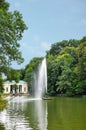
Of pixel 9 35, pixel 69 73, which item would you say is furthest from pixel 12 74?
pixel 69 73

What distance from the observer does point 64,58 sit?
6981cm

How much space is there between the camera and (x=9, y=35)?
14.5 meters

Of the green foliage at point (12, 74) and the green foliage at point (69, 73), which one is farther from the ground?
the green foliage at point (69, 73)

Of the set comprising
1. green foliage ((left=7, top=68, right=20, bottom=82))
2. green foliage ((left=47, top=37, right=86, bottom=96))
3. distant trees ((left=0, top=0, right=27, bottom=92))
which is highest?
green foliage ((left=47, top=37, right=86, bottom=96))

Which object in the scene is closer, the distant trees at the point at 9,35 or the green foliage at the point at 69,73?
the distant trees at the point at 9,35

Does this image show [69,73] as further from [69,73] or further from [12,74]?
[12,74]

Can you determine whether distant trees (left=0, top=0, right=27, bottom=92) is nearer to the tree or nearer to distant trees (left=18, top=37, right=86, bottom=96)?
the tree

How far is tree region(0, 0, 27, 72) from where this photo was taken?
1402 centimetres

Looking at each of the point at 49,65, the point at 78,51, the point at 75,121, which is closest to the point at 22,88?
the point at 49,65

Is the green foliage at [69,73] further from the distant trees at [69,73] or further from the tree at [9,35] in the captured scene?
the tree at [9,35]

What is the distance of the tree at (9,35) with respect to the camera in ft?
46.0

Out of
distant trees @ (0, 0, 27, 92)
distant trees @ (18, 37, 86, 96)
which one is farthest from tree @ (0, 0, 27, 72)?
distant trees @ (18, 37, 86, 96)

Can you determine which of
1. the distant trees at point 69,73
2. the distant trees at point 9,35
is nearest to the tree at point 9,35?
the distant trees at point 9,35

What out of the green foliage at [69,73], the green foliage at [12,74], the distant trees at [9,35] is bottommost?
the green foliage at [12,74]
